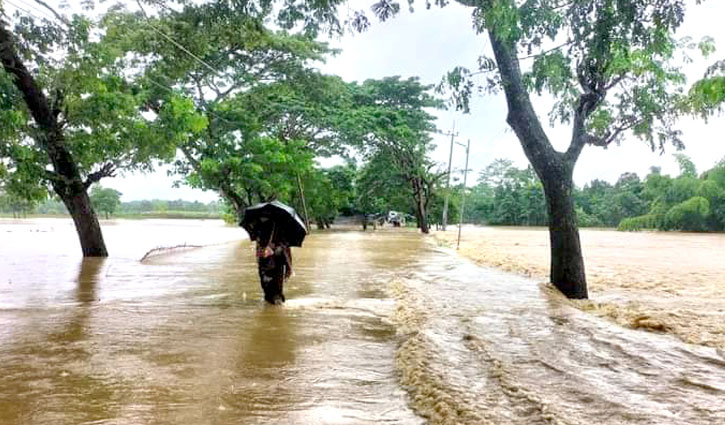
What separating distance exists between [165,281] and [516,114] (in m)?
7.37

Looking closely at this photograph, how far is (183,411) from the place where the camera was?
3742mm

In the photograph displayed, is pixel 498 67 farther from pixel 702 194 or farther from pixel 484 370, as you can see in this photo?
pixel 702 194

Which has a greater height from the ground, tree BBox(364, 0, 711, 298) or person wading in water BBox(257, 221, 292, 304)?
tree BBox(364, 0, 711, 298)

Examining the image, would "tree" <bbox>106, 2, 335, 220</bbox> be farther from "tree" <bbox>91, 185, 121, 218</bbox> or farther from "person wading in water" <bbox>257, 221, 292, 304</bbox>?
"tree" <bbox>91, 185, 121, 218</bbox>

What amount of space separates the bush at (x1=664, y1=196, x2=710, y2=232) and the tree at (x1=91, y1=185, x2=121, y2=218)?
5731 cm

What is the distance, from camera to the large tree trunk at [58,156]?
464 inches

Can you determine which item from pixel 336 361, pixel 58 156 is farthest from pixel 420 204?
pixel 336 361

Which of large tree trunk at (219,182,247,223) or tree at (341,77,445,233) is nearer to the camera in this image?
large tree trunk at (219,182,247,223)

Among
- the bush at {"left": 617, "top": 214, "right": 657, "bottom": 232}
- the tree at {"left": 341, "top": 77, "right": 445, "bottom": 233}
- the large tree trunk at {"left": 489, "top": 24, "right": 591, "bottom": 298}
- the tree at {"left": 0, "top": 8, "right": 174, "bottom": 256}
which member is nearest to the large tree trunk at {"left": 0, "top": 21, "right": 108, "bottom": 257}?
the tree at {"left": 0, "top": 8, "right": 174, "bottom": 256}

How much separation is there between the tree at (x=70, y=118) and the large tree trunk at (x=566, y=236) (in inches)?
367

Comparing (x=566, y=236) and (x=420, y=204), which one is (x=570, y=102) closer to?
(x=566, y=236)

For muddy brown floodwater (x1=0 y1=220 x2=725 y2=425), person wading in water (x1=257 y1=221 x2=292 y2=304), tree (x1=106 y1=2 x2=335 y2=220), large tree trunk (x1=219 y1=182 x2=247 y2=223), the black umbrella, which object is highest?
tree (x1=106 y1=2 x2=335 y2=220)

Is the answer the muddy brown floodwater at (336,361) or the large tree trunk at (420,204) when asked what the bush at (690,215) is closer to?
the large tree trunk at (420,204)

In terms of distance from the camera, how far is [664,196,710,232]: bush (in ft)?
147
